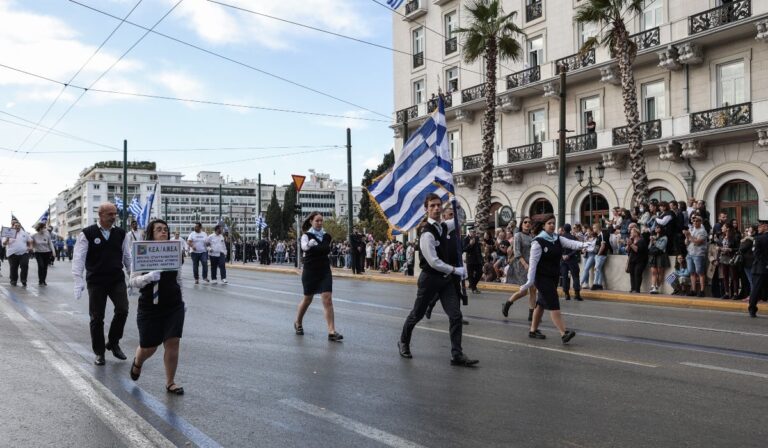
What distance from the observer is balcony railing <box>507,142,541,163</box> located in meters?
33.8

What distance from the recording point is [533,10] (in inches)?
1363

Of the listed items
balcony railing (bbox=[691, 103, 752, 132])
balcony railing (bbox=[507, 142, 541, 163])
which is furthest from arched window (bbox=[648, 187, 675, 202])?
balcony railing (bbox=[507, 142, 541, 163])

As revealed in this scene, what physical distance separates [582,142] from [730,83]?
262 inches

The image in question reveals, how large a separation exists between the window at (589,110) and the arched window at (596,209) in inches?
125

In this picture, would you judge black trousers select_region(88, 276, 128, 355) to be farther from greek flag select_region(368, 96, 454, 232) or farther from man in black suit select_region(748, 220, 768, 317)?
man in black suit select_region(748, 220, 768, 317)

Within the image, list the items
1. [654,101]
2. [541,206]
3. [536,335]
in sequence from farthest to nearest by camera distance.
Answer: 1. [541,206]
2. [654,101]
3. [536,335]

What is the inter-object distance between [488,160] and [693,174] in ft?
26.1

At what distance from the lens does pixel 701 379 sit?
22.6 ft

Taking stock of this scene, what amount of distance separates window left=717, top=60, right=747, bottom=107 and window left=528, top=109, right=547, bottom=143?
910 cm

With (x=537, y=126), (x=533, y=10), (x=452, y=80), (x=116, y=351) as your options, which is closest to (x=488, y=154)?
(x=537, y=126)

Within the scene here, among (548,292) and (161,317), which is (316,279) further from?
(161,317)

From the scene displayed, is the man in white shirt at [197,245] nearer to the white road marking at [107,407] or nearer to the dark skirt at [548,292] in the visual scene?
the white road marking at [107,407]

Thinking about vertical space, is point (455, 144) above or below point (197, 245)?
above

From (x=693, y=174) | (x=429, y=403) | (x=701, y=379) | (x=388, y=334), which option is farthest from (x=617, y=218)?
(x=429, y=403)
